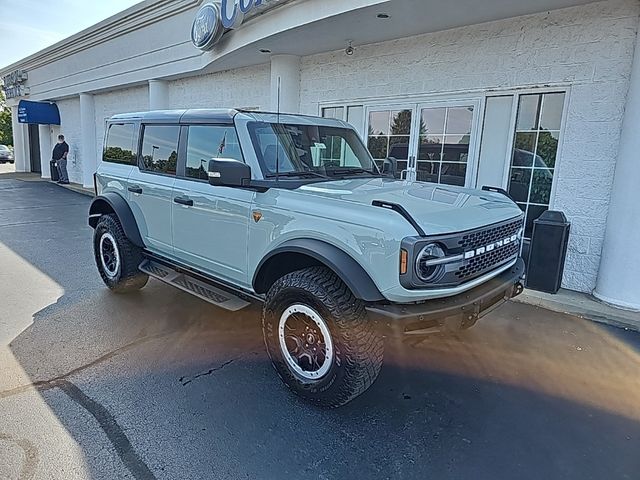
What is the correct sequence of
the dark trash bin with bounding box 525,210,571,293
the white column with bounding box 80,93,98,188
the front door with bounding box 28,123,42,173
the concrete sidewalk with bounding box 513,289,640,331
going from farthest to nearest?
the front door with bounding box 28,123,42,173, the white column with bounding box 80,93,98,188, the dark trash bin with bounding box 525,210,571,293, the concrete sidewalk with bounding box 513,289,640,331

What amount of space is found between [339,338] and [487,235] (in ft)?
4.12

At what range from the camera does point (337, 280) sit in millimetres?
2982

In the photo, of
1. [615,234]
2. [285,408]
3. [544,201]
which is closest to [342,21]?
[544,201]

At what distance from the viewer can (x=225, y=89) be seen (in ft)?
34.8

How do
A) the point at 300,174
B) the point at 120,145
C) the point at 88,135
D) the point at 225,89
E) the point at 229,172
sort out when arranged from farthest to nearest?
the point at 88,135 → the point at 225,89 → the point at 120,145 → the point at 300,174 → the point at 229,172

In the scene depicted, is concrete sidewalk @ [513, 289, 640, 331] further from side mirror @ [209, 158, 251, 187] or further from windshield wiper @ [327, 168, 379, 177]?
side mirror @ [209, 158, 251, 187]

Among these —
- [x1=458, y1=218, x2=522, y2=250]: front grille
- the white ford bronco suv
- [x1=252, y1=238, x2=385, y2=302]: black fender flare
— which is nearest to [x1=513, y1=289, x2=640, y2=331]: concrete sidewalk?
the white ford bronco suv

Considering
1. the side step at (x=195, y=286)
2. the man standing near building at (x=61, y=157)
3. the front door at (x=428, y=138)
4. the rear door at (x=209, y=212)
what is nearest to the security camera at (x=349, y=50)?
the front door at (x=428, y=138)

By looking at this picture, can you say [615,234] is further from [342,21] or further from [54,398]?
[54,398]

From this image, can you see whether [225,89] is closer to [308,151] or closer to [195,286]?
[308,151]

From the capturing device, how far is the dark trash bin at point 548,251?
211 inches

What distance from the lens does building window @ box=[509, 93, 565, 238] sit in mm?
5730

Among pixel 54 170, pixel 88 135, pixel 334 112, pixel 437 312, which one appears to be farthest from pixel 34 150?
pixel 437 312

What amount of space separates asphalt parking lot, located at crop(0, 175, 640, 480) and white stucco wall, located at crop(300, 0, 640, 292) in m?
1.52
